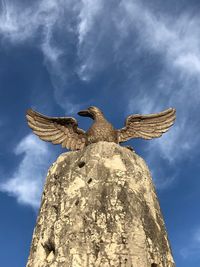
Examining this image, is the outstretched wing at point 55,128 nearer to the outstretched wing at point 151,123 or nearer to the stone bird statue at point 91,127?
the stone bird statue at point 91,127

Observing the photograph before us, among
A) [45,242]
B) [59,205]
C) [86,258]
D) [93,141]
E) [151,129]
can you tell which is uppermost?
[151,129]

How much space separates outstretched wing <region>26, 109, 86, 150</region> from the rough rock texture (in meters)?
0.97

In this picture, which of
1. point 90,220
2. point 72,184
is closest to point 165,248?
point 90,220

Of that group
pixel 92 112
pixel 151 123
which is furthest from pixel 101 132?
pixel 151 123

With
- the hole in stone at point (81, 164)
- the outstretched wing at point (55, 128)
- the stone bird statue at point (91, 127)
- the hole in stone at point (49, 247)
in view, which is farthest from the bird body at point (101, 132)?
the hole in stone at point (49, 247)

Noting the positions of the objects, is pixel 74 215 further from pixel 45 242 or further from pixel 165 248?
→ pixel 165 248

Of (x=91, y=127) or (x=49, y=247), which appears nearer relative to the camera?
(x=49, y=247)

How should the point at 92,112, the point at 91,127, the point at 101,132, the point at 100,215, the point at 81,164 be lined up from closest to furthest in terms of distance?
1. the point at 100,215
2. the point at 81,164
3. the point at 101,132
4. the point at 91,127
5. the point at 92,112

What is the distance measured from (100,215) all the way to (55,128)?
232cm

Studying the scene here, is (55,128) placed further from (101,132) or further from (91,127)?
(101,132)

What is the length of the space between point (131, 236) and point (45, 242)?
100 cm

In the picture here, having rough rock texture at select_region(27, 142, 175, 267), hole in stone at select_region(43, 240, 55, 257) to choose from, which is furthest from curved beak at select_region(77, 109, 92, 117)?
hole in stone at select_region(43, 240, 55, 257)

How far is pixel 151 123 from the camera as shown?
22.7 ft

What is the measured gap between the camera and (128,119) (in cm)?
675
